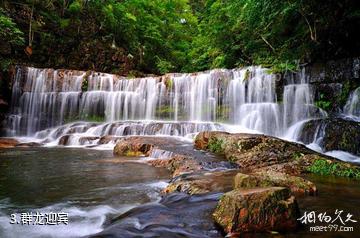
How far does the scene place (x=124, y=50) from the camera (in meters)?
24.1

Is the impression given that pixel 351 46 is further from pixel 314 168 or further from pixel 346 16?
pixel 314 168

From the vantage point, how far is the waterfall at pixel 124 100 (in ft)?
50.3

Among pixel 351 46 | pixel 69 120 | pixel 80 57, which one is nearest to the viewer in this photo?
pixel 351 46

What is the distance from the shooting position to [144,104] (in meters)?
18.1

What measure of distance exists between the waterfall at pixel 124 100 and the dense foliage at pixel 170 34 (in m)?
1.82

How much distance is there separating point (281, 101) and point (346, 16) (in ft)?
13.7

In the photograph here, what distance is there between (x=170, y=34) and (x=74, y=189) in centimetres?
2378

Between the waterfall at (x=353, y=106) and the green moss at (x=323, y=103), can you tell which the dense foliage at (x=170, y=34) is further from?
the waterfall at (x=353, y=106)

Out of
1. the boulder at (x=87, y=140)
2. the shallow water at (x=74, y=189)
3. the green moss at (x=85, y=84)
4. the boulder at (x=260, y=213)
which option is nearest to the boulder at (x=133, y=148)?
the shallow water at (x=74, y=189)

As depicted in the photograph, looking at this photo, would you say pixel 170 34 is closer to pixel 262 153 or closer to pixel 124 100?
pixel 124 100

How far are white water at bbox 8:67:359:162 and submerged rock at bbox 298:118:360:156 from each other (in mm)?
2390

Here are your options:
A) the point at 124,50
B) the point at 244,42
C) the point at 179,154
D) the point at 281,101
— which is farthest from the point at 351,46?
the point at 124,50

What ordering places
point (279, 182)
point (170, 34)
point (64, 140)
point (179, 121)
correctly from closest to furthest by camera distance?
point (279, 182) → point (64, 140) → point (179, 121) → point (170, 34)

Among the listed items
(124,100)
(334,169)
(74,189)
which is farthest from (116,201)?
(124,100)
